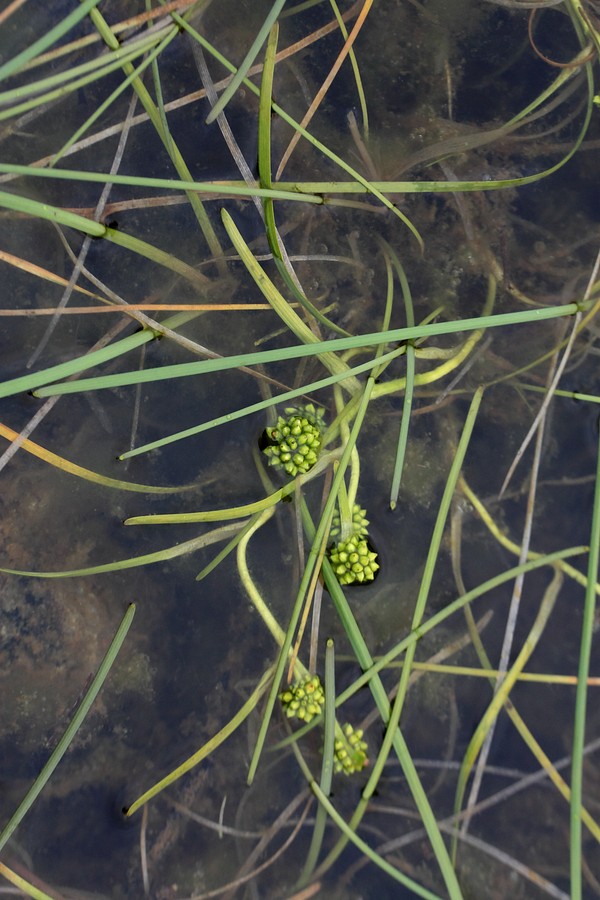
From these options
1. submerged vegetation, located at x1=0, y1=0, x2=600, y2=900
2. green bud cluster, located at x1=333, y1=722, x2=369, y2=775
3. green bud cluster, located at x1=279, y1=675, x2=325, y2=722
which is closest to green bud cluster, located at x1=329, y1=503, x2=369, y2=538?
submerged vegetation, located at x1=0, y1=0, x2=600, y2=900

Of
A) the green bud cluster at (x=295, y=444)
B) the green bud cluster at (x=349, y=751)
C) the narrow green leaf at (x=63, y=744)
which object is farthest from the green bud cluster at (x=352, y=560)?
the narrow green leaf at (x=63, y=744)

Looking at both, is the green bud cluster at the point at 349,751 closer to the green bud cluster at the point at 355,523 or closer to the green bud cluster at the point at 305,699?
the green bud cluster at the point at 305,699

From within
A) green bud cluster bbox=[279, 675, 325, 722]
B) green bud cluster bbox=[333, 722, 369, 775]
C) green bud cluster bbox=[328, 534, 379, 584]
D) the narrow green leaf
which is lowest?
green bud cluster bbox=[333, 722, 369, 775]

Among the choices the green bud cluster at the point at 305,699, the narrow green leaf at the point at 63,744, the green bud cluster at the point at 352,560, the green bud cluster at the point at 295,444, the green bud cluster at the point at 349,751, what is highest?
the green bud cluster at the point at 295,444

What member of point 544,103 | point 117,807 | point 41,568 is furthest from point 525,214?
point 117,807

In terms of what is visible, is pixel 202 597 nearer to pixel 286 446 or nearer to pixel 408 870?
pixel 286 446

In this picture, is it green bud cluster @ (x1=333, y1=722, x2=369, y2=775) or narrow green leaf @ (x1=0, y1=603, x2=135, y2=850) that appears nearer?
narrow green leaf @ (x1=0, y1=603, x2=135, y2=850)

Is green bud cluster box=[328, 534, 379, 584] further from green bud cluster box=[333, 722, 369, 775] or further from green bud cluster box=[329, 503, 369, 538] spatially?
green bud cluster box=[333, 722, 369, 775]
